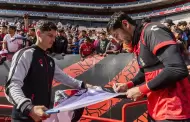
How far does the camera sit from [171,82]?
195cm

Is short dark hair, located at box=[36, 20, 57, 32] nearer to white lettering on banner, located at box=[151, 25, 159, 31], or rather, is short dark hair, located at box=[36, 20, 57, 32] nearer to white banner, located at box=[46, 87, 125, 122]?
white banner, located at box=[46, 87, 125, 122]

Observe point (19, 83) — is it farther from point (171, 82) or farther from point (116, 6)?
point (116, 6)

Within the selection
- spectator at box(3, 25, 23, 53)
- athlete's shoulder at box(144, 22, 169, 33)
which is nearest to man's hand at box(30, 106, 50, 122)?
athlete's shoulder at box(144, 22, 169, 33)

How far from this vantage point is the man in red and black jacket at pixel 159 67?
1934 mm

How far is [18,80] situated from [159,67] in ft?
3.93

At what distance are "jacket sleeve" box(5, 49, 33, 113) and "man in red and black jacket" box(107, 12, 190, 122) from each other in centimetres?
83

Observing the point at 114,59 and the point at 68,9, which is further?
the point at 68,9

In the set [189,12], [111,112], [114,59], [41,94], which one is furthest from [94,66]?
[189,12]

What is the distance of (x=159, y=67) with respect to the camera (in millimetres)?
2084

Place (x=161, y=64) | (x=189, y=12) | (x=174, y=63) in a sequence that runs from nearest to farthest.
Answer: (x=174, y=63), (x=161, y=64), (x=189, y=12)

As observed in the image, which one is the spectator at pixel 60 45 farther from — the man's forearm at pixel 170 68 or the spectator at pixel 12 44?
the man's forearm at pixel 170 68

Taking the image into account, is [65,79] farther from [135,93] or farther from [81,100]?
[135,93]

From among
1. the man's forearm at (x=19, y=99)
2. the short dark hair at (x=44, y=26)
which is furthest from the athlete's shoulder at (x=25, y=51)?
the man's forearm at (x=19, y=99)

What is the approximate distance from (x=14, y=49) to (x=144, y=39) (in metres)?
5.51
